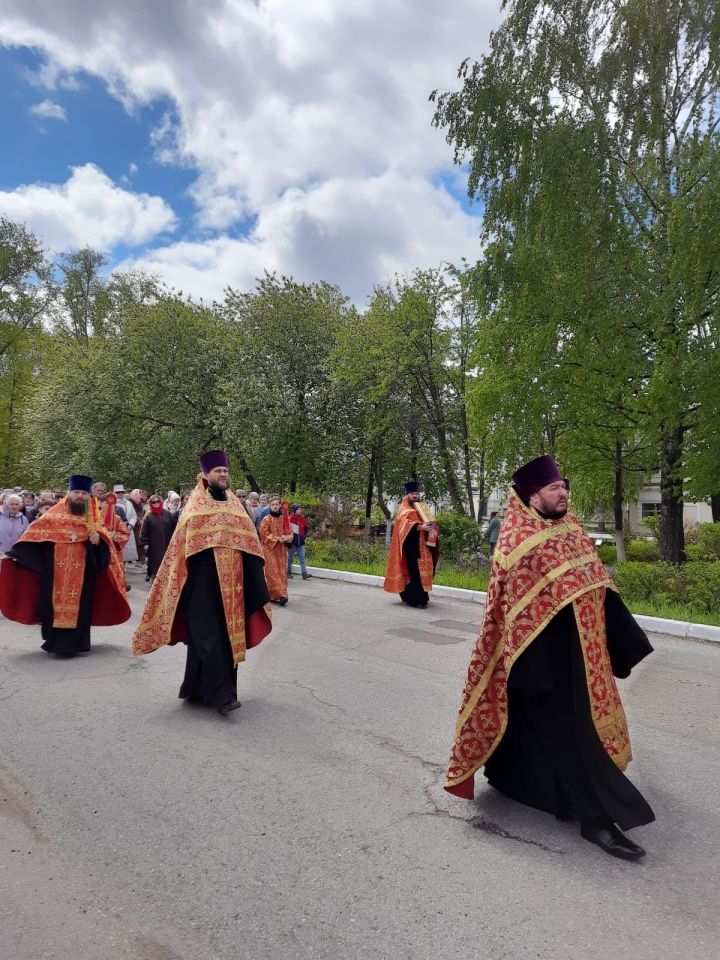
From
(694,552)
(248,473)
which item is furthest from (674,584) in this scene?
(248,473)

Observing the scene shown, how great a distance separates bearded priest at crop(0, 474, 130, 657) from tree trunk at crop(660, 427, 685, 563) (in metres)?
12.5

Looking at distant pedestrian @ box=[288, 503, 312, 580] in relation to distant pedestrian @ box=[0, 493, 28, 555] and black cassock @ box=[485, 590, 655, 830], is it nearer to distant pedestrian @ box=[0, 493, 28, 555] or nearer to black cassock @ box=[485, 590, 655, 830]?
distant pedestrian @ box=[0, 493, 28, 555]

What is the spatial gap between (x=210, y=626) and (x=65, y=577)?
2952 millimetres

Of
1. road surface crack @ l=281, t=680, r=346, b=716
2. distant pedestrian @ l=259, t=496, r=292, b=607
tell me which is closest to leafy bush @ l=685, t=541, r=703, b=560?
distant pedestrian @ l=259, t=496, r=292, b=607

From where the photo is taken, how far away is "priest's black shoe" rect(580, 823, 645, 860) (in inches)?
138

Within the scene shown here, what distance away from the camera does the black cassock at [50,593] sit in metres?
7.92

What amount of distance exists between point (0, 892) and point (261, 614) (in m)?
3.28

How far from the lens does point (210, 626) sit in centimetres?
590

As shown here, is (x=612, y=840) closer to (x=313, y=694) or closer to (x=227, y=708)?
(x=227, y=708)

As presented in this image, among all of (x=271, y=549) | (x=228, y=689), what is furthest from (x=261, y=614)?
(x=271, y=549)

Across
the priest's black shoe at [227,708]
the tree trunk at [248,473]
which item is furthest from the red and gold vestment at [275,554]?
the tree trunk at [248,473]

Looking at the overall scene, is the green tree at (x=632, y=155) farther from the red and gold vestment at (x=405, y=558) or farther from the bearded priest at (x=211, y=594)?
the bearded priest at (x=211, y=594)

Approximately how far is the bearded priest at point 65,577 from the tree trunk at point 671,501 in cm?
1249

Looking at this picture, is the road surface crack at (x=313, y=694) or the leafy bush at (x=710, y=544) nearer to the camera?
the road surface crack at (x=313, y=694)
